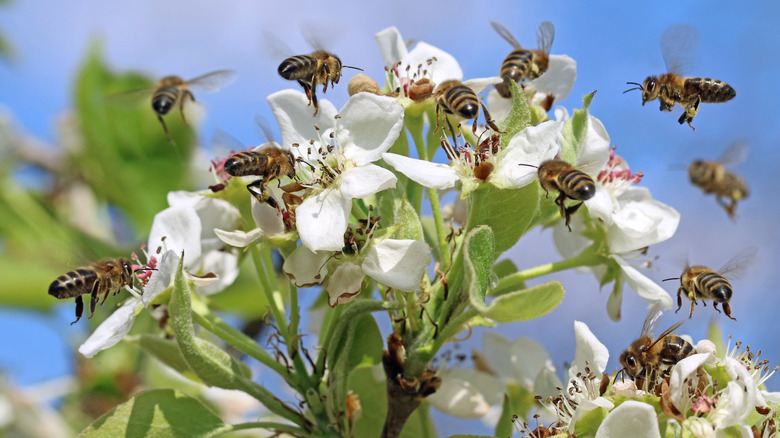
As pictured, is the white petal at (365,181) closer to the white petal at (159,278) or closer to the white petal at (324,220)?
the white petal at (324,220)

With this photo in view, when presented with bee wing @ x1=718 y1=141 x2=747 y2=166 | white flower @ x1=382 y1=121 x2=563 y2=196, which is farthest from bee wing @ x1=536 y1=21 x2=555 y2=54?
bee wing @ x1=718 y1=141 x2=747 y2=166

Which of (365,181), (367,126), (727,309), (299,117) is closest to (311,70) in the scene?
(299,117)

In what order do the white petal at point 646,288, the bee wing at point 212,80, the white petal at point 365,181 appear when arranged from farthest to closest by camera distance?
the bee wing at point 212,80, the white petal at point 646,288, the white petal at point 365,181

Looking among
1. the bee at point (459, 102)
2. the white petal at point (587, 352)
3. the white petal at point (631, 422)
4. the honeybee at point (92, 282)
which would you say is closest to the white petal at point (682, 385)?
the white petal at point (631, 422)

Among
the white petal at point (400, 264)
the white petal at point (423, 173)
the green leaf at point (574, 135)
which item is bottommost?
the white petal at point (400, 264)

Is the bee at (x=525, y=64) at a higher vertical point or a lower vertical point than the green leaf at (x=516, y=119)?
higher
